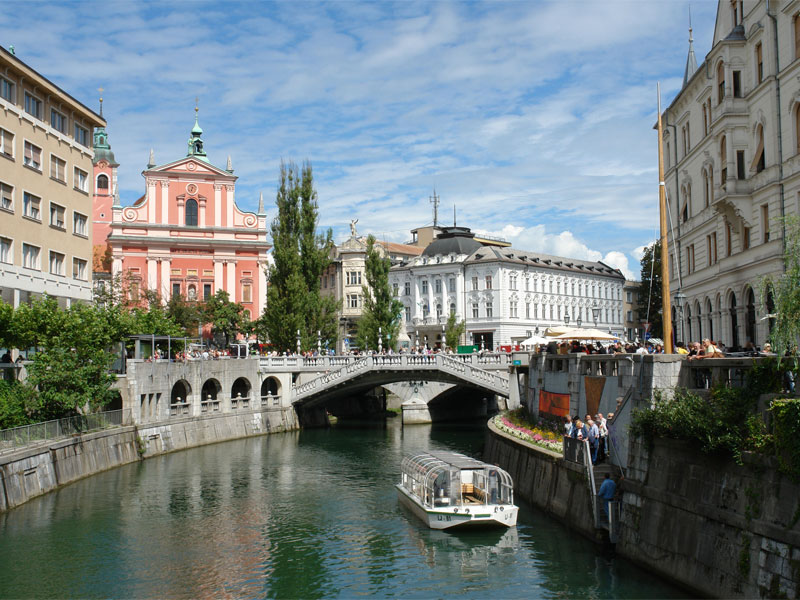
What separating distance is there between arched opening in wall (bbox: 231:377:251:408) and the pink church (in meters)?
21.6

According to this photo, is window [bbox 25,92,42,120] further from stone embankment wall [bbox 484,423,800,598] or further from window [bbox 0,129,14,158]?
stone embankment wall [bbox 484,423,800,598]

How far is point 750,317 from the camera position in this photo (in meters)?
42.8

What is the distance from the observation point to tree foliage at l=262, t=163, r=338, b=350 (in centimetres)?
6938

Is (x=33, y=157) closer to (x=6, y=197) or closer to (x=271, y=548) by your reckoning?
(x=6, y=197)

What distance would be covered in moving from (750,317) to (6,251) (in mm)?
38443

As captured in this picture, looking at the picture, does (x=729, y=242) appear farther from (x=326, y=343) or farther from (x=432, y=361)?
(x=326, y=343)

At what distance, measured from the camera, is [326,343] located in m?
72.0

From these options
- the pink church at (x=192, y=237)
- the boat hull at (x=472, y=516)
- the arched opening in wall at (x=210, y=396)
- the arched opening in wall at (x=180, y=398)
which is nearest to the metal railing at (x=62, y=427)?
the arched opening in wall at (x=180, y=398)

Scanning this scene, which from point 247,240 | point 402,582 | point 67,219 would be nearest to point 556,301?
point 247,240

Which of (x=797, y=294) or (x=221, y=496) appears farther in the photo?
(x=221, y=496)

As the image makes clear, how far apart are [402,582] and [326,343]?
48.8 meters

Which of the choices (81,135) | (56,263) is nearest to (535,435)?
(56,263)

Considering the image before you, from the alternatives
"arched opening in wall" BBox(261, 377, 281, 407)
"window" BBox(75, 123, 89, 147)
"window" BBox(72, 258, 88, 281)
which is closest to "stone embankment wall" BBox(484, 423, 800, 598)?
"window" BBox(72, 258, 88, 281)

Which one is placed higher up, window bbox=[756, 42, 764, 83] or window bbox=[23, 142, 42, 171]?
window bbox=[756, 42, 764, 83]
